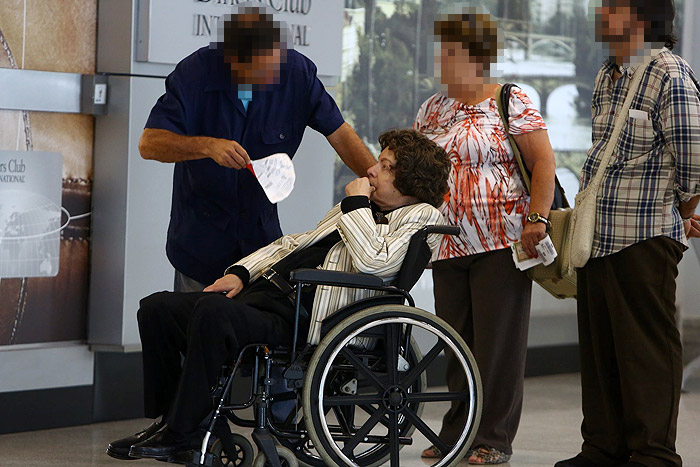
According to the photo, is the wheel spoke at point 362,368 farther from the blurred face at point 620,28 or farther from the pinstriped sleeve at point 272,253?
the blurred face at point 620,28

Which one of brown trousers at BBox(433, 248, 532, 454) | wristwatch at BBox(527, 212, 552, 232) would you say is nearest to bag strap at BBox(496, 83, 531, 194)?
wristwatch at BBox(527, 212, 552, 232)

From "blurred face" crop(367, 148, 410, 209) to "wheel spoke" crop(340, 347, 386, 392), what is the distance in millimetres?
524

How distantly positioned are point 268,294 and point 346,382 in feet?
1.07

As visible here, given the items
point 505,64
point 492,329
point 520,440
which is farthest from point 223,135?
point 505,64

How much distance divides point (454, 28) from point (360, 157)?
1.66 feet

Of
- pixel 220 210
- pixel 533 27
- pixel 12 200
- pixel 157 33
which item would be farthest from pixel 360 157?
pixel 533 27

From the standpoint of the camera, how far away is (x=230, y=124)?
309cm

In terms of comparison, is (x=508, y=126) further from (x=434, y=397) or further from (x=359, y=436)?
(x=359, y=436)

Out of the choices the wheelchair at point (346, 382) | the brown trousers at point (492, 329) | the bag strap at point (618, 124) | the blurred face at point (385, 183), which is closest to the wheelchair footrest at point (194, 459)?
the wheelchair at point (346, 382)

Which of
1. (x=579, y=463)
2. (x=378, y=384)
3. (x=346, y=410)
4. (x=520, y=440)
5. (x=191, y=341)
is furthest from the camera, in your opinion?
(x=520, y=440)

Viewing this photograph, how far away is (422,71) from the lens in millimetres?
5043

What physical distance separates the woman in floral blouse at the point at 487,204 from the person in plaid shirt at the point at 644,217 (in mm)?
290

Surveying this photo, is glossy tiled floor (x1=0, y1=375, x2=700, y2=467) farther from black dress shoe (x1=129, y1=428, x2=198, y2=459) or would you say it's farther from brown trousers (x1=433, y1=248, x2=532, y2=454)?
black dress shoe (x1=129, y1=428, x2=198, y2=459)

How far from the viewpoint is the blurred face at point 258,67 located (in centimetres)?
304
